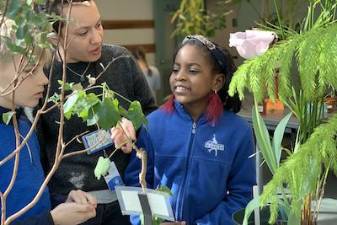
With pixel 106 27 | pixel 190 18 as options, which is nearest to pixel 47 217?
pixel 190 18

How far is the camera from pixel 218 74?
1.44 meters

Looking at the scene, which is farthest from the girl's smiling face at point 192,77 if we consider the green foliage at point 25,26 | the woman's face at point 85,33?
the green foliage at point 25,26

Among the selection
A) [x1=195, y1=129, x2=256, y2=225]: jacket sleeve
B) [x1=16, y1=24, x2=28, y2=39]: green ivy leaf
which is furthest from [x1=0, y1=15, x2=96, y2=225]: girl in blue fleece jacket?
[x1=195, y1=129, x2=256, y2=225]: jacket sleeve

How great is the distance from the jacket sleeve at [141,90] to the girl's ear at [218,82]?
0.27 m

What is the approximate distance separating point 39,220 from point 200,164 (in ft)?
1.59

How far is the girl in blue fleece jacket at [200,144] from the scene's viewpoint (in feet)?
4.41

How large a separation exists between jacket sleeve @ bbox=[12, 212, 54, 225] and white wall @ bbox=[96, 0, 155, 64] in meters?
5.06

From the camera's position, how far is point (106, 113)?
0.85m

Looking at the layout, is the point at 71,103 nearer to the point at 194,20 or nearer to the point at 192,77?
the point at 192,77

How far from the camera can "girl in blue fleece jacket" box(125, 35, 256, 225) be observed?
4.41 ft

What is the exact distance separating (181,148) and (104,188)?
11.4 inches

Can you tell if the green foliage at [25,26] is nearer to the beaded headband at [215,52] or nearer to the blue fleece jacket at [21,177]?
the blue fleece jacket at [21,177]

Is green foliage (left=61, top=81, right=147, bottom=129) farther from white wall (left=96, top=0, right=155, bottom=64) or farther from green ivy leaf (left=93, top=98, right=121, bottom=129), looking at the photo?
white wall (left=96, top=0, right=155, bottom=64)

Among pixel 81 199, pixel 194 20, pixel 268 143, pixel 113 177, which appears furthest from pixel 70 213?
pixel 194 20
